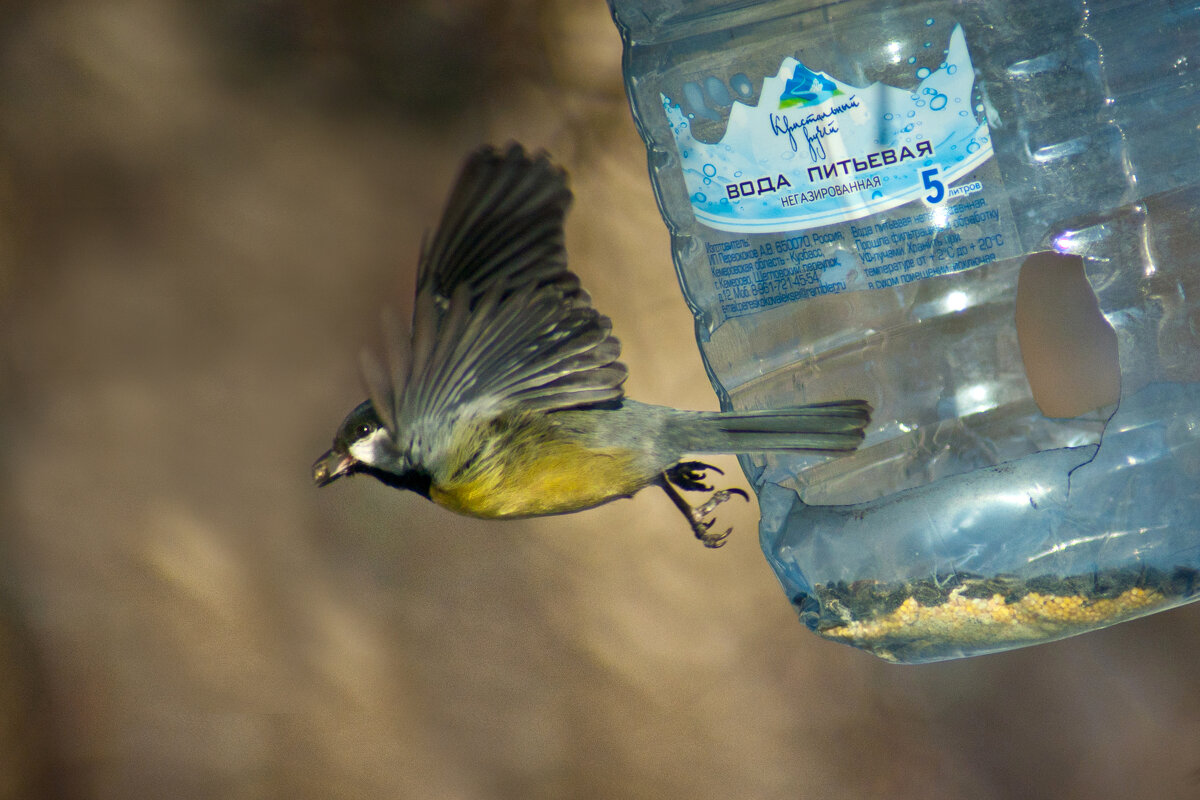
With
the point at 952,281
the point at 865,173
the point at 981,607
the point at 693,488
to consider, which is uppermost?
the point at 865,173

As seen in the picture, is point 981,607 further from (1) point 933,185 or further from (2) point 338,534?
(2) point 338,534

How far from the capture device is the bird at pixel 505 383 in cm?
71

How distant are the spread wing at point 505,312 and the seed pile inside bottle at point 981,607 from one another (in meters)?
0.41

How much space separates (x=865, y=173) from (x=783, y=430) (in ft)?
0.91

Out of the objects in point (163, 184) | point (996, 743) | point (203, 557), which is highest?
point (163, 184)

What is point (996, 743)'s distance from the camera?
59.1 inches

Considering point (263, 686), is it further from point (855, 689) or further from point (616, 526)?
point (855, 689)

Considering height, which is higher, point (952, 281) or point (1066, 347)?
point (952, 281)

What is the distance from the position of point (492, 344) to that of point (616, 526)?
0.81 metres

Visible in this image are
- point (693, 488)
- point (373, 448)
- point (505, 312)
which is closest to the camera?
point (505, 312)

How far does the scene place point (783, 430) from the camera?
0.89 meters

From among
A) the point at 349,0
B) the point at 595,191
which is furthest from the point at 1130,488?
the point at 349,0

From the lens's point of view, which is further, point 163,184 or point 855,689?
point 855,689

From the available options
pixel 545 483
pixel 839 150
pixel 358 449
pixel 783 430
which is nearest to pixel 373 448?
pixel 358 449
